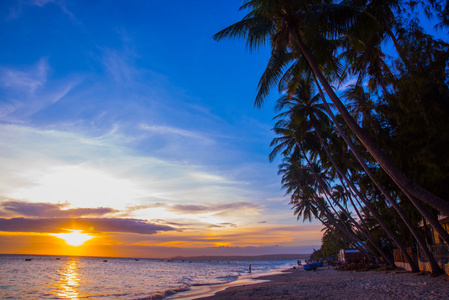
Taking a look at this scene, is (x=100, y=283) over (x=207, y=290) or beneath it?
beneath

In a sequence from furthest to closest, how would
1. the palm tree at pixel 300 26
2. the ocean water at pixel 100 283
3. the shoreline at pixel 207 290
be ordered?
the ocean water at pixel 100 283
the shoreline at pixel 207 290
the palm tree at pixel 300 26

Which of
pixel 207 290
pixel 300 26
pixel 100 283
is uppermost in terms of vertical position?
pixel 300 26

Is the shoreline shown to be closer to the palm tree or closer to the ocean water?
the ocean water

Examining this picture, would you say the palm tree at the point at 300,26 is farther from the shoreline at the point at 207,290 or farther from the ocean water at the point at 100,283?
the ocean water at the point at 100,283

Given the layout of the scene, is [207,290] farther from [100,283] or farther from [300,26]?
[300,26]

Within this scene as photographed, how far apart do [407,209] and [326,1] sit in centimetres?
971

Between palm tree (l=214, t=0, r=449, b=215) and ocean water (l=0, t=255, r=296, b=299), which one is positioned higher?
palm tree (l=214, t=0, r=449, b=215)

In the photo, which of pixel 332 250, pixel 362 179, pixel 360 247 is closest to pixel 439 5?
pixel 362 179

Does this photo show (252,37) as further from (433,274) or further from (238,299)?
(433,274)

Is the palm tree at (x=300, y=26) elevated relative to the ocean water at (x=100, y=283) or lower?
elevated

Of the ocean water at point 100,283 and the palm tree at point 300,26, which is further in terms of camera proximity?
the ocean water at point 100,283

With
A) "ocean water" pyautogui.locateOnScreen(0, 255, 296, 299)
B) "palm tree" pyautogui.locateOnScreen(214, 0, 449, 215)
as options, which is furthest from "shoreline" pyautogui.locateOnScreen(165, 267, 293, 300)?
"palm tree" pyautogui.locateOnScreen(214, 0, 449, 215)

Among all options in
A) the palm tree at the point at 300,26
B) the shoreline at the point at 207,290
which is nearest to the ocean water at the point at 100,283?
the shoreline at the point at 207,290

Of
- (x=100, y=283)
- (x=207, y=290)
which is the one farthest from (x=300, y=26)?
(x=100, y=283)
